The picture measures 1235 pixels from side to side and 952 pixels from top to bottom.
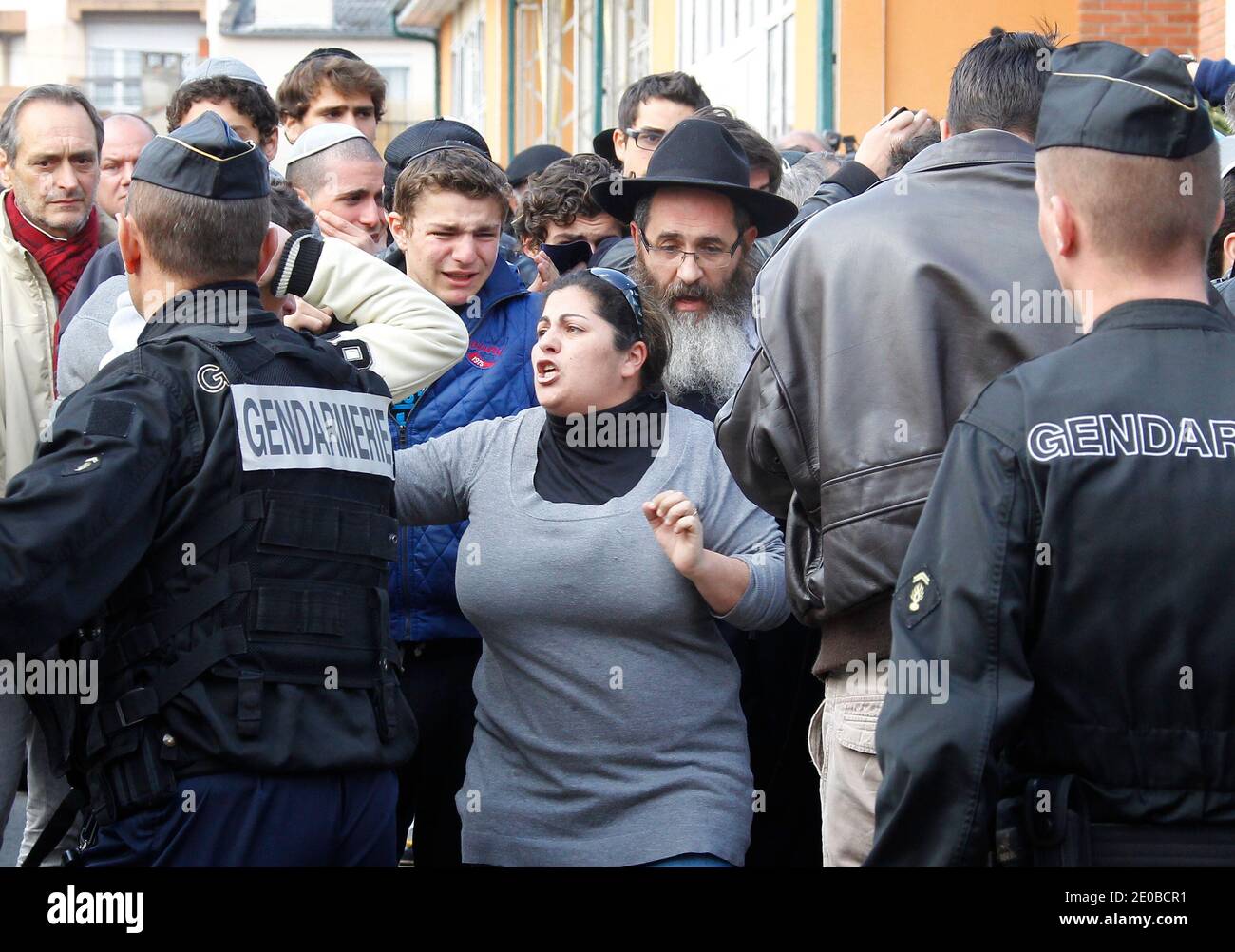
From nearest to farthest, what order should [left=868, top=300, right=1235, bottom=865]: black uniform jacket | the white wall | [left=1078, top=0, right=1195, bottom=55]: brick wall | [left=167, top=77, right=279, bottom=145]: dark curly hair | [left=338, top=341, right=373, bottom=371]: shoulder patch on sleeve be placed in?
1. [left=868, top=300, right=1235, bottom=865]: black uniform jacket
2. [left=338, top=341, right=373, bottom=371]: shoulder patch on sleeve
3. [left=167, top=77, right=279, bottom=145]: dark curly hair
4. [left=1078, top=0, right=1195, bottom=55]: brick wall
5. the white wall

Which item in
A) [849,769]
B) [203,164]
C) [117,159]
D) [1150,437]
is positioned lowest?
[849,769]

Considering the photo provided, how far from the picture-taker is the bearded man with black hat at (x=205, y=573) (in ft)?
8.95

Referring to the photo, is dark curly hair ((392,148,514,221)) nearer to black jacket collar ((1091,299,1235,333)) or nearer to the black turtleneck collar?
the black turtleneck collar

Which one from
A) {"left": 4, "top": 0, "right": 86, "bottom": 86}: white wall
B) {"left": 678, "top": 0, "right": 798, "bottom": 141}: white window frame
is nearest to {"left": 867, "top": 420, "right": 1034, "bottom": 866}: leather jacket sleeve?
{"left": 678, "top": 0, "right": 798, "bottom": 141}: white window frame

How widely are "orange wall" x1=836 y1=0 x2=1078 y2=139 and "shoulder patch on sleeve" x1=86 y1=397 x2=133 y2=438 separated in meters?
8.83

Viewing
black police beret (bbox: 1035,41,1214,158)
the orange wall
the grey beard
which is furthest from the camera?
the orange wall

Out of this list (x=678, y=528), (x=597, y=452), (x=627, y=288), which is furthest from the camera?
(x=627, y=288)

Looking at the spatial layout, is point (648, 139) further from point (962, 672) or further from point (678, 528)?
point (962, 672)

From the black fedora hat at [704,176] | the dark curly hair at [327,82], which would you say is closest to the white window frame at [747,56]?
the dark curly hair at [327,82]

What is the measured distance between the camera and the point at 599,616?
371cm

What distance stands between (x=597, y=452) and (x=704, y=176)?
121 cm

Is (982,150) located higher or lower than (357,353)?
higher

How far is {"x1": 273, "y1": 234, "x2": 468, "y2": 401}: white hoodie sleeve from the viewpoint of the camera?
364 centimetres

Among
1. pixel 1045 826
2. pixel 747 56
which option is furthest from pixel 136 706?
pixel 747 56
